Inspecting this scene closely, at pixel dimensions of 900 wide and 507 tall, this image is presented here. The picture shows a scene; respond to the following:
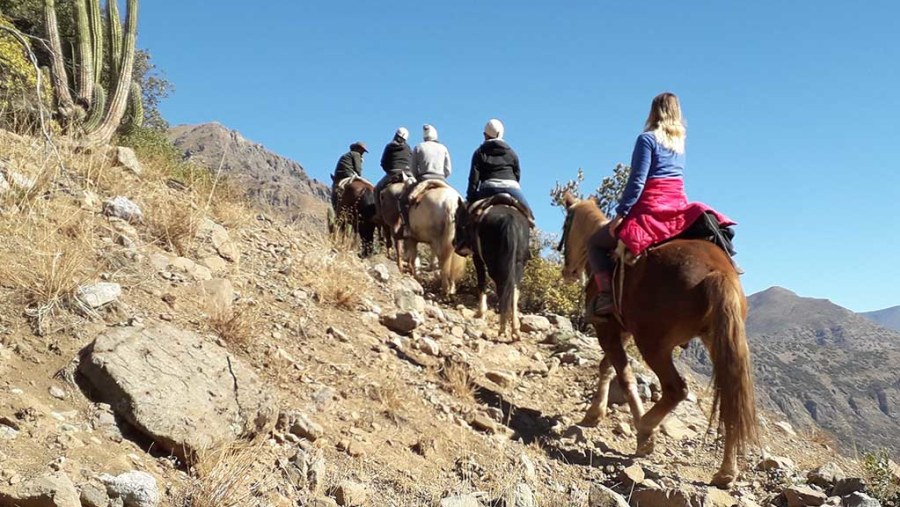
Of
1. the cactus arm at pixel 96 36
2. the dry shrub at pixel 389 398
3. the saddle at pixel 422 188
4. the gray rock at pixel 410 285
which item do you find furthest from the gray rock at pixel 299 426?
the cactus arm at pixel 96 36

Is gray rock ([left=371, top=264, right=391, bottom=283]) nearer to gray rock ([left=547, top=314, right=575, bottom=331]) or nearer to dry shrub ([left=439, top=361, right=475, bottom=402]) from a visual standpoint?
→ gray rock ([left=547, top=314, right=575, bottom=331])

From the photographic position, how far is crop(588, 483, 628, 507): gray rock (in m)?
3.54

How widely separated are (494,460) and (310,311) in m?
2.25

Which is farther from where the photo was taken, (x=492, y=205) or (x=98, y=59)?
(x=98, y=59)

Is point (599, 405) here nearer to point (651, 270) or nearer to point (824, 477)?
point (651, 270)

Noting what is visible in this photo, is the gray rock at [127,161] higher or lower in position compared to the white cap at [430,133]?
lower

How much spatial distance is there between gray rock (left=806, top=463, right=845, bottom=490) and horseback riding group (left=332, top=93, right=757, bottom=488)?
2.32 feet

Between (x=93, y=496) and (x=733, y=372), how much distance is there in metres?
3.34

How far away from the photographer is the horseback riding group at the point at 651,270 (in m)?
4.05

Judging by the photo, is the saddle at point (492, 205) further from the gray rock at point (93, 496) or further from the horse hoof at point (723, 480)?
the gray rock at point (93, 496)

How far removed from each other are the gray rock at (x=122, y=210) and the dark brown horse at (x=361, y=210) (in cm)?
612

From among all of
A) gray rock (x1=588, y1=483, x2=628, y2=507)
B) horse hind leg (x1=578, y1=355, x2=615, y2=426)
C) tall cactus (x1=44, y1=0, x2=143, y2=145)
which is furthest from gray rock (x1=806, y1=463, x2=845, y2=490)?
tall cactus (x1=44, y1=0, x2=143, y2=145)

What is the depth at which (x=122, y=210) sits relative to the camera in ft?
18.7

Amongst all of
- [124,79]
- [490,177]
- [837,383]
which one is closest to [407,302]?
[490,177]
